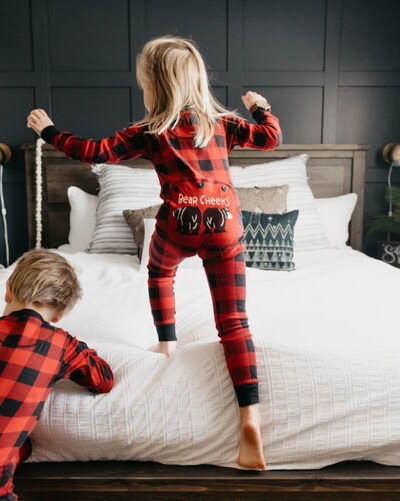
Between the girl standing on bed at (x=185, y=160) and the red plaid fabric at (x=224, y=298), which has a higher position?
the girl standing on bed at (x=185, y=160)

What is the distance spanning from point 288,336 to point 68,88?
2.39 m

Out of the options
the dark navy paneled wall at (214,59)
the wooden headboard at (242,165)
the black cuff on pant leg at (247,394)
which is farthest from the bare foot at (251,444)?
the dark navy paneled wall at (214,59)

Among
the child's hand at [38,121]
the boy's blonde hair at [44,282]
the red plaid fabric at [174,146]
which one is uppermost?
the child's hand at [38,121]

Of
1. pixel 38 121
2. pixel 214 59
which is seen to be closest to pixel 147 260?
pixel 38 121

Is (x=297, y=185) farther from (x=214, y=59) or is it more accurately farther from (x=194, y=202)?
(x=194, y=202)

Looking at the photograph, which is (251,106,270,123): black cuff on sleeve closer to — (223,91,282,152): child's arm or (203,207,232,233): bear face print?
(223,91,282,152): child's arm

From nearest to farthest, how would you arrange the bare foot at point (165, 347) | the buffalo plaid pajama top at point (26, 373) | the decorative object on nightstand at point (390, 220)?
the buffalo plaid pajama top at point (26, 373), the bare foot at point (165, 347), the decorative object on nightstand at point (390, 220)

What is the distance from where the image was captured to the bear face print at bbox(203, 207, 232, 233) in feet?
3.96

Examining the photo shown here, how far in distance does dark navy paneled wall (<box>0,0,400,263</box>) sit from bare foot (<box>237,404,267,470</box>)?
2.36 meters

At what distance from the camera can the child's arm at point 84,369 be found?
3.39ft

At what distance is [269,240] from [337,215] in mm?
753

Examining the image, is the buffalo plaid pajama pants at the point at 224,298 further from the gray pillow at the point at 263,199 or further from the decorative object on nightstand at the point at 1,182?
the decorative object on nightstand at the point at 1,182

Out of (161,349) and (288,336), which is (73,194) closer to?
(161,349)

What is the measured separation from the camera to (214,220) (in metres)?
1.21
